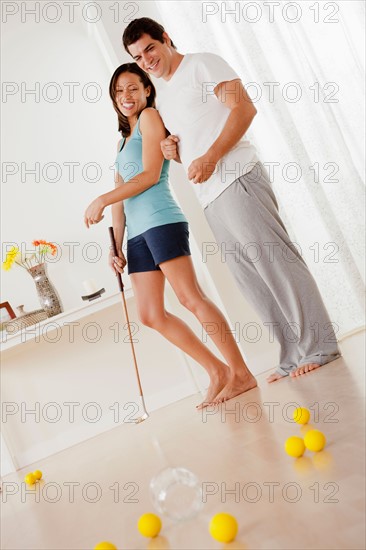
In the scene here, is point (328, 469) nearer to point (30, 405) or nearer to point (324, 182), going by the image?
point (324, 182)

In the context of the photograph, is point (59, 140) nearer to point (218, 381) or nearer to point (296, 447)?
point (218, 381)

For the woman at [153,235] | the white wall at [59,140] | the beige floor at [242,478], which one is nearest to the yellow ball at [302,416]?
the beige floor at [242,478]

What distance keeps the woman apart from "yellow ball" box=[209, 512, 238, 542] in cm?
163

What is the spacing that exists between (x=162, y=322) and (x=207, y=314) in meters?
0.22

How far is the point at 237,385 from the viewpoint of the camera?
2.82 metres

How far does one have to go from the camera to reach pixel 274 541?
1047 mm

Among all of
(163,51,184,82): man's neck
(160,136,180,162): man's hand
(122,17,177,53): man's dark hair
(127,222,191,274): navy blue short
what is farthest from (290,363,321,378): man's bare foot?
(122,17,177,53): man's dark hair

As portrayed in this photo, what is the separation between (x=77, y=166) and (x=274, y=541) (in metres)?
3.08

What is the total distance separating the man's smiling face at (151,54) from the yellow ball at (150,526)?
1.88m

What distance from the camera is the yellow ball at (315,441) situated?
4.72ft

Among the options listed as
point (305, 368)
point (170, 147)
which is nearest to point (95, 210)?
point (170, 147)

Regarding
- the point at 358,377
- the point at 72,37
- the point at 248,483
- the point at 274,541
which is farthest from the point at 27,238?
the point at 274,541

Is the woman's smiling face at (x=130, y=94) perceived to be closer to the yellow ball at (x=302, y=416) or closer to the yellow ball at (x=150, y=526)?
the yellow ball at (x=302, y=416)

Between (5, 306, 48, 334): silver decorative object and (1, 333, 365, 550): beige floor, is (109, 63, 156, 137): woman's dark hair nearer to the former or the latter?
(5, 306, 48, 334): silver decorative object
